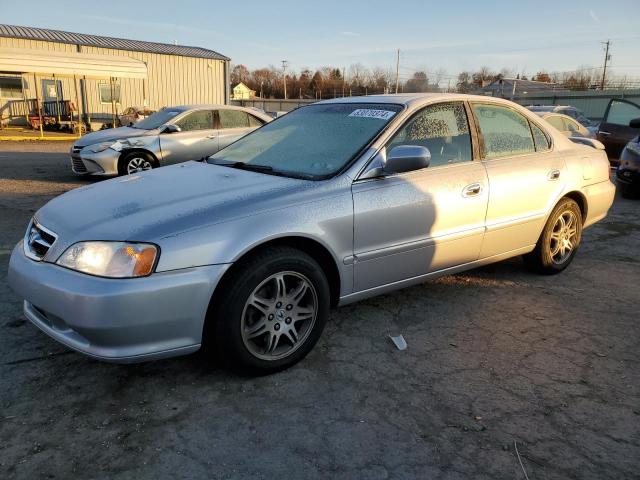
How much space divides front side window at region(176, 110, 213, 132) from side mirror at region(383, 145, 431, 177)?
6810 mm

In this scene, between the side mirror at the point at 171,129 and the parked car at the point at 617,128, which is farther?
the parked car at the point at 617,128

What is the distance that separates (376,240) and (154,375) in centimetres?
154

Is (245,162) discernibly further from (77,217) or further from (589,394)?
(589,394)

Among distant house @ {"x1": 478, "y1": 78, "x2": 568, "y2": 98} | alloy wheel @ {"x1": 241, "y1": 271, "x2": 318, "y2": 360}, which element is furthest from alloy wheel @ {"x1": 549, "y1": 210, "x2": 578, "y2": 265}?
distant house @ {"x1": 478, "y1": 78, "x2": 568, "y2": 98}

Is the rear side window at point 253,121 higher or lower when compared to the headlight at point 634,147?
higher

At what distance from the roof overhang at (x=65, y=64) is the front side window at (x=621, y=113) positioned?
1690 centimetres

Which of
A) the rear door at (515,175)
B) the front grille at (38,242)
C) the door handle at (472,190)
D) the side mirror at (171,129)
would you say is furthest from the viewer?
the side mirror at (171,129)

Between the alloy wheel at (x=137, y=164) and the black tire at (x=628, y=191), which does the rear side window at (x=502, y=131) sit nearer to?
the black tire at (x=628, y=191)

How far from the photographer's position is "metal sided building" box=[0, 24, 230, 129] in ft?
62.9

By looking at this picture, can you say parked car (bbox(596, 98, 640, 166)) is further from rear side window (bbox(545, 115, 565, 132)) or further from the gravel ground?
the gravel ground

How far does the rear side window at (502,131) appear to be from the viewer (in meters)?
3.90

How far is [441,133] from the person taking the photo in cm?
366

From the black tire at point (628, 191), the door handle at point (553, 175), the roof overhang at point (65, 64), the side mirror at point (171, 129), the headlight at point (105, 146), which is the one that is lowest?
the black tire at point (628, 191)

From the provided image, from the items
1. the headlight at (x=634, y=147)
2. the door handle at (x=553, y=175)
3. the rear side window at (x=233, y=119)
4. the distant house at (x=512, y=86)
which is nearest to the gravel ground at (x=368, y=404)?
the door handle at (x=553, y=175)
